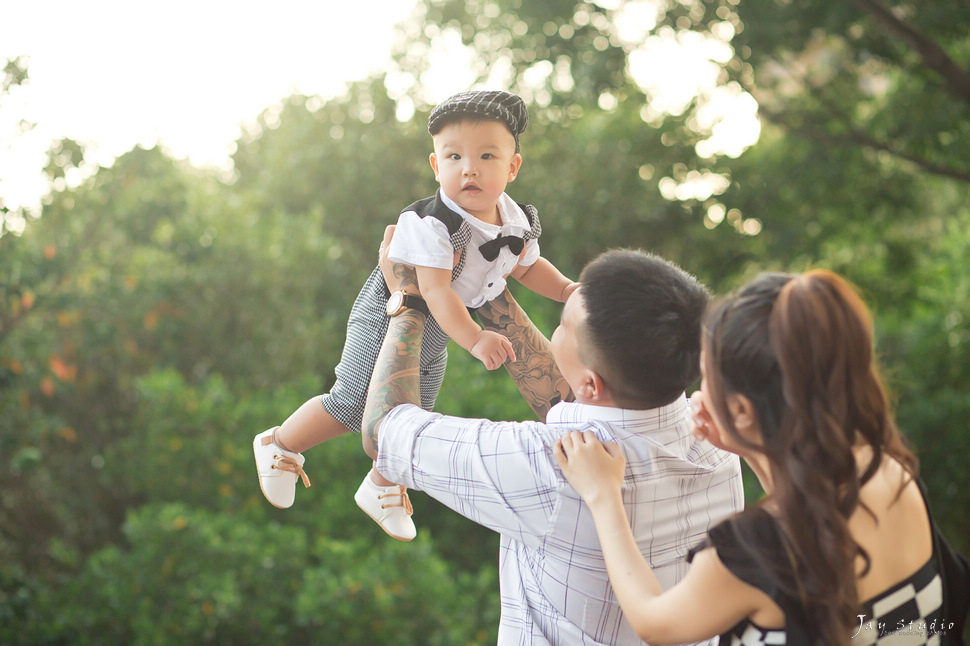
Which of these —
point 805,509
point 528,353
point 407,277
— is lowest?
point 805,509

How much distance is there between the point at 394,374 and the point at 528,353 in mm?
360

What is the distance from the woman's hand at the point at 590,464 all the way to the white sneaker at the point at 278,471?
0.65 meters

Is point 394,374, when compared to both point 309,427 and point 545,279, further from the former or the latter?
point 545,279

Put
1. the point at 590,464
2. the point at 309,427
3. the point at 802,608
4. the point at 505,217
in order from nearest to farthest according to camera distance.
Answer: the point at 802,608 → the point at 590,464 → the point at 505,217 → the point at 309,427

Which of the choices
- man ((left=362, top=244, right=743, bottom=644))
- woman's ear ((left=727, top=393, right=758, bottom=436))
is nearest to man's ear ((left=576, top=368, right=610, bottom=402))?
man ((left=362, top=244, right=743, bottom=644))

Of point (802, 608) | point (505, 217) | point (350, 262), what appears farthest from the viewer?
point (350, 262)

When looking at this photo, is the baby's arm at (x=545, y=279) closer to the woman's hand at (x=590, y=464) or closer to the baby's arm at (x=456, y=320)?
the baby's arm at (x=456, y=320)

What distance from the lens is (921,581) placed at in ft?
3.69

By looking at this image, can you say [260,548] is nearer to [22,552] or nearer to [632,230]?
[22,552]

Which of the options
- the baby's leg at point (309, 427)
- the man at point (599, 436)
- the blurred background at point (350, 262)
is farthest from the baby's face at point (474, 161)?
the blurred background at point (350, 262)

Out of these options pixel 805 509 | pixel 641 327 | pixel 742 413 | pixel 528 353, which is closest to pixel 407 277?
pixel 528 353

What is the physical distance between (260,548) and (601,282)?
345 centimetres

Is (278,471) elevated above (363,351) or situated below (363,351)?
below

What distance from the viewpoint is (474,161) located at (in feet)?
4.83
